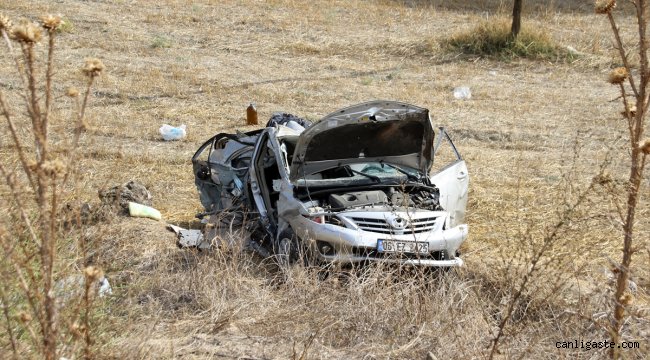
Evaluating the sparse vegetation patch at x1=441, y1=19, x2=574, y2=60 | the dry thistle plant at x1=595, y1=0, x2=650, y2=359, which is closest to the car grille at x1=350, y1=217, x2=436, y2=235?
the dry thistle plant at x1=595, y1=0, x2=650, y2=359

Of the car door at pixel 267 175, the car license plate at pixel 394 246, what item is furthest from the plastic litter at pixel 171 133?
the car license plate at pixel 394 246

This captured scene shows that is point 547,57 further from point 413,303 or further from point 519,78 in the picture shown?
point 413,303

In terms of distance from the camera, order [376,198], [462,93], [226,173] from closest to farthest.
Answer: [376,198]
[226,173]
[462,93]

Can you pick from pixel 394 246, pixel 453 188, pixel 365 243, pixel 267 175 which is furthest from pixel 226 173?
pixel 394 246

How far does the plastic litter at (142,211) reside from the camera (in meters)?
9.94

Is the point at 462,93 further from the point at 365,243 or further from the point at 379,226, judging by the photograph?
the point at 365,243

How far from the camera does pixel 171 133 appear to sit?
47.1 feet

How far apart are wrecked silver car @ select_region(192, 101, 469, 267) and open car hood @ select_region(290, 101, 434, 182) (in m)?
0.01

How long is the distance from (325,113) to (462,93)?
326cm

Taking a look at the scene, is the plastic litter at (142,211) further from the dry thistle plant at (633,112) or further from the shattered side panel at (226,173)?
the dry thistle plant at (633,112)

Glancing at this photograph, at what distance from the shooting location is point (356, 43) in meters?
21.9

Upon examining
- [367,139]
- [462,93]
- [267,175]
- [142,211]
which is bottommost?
[462,93]

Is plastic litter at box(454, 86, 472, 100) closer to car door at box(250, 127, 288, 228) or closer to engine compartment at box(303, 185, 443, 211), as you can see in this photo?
car door at box(250, 127, 288, 228)

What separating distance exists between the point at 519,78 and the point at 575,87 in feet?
4.35
